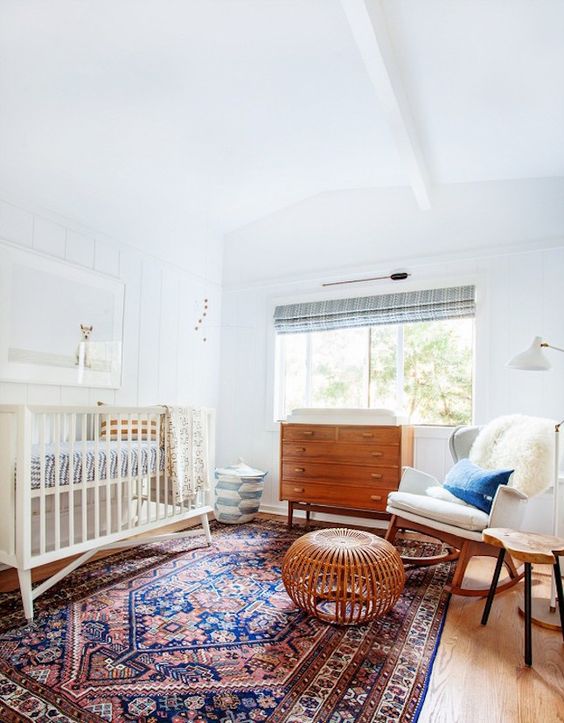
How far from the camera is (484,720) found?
4.64 ft

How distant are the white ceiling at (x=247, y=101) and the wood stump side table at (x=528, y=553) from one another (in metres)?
2.10

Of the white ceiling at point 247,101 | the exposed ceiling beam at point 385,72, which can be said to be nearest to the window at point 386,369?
the white ceiling at point 247,101

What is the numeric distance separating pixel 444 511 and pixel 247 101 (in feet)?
8.18

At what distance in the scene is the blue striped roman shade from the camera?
11.5ft

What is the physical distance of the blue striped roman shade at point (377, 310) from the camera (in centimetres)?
352

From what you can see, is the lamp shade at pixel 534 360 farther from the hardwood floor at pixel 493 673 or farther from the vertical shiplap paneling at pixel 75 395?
the vertical shiplap paneling at pixel 75 395

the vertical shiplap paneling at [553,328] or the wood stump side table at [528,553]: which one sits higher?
the vertical shiplap paneling at [553,328]

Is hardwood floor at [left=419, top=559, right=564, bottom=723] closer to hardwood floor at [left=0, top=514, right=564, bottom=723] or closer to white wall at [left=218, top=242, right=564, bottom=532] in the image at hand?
hardwood floor at [left=0, top=514, right=564, bottom=723]

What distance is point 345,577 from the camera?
195 centimetres

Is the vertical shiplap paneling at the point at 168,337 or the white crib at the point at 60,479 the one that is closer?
the white crib at the point at 60,479

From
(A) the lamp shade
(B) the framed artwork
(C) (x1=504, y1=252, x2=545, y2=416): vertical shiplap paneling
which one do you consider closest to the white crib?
(B) the framed artwork

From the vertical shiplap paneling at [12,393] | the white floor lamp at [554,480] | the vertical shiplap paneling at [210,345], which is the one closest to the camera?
the white floor lamp at [554,480]

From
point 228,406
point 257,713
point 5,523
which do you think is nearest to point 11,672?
Answer: point 5,523

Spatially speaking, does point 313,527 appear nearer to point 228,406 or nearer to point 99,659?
point 228,406
